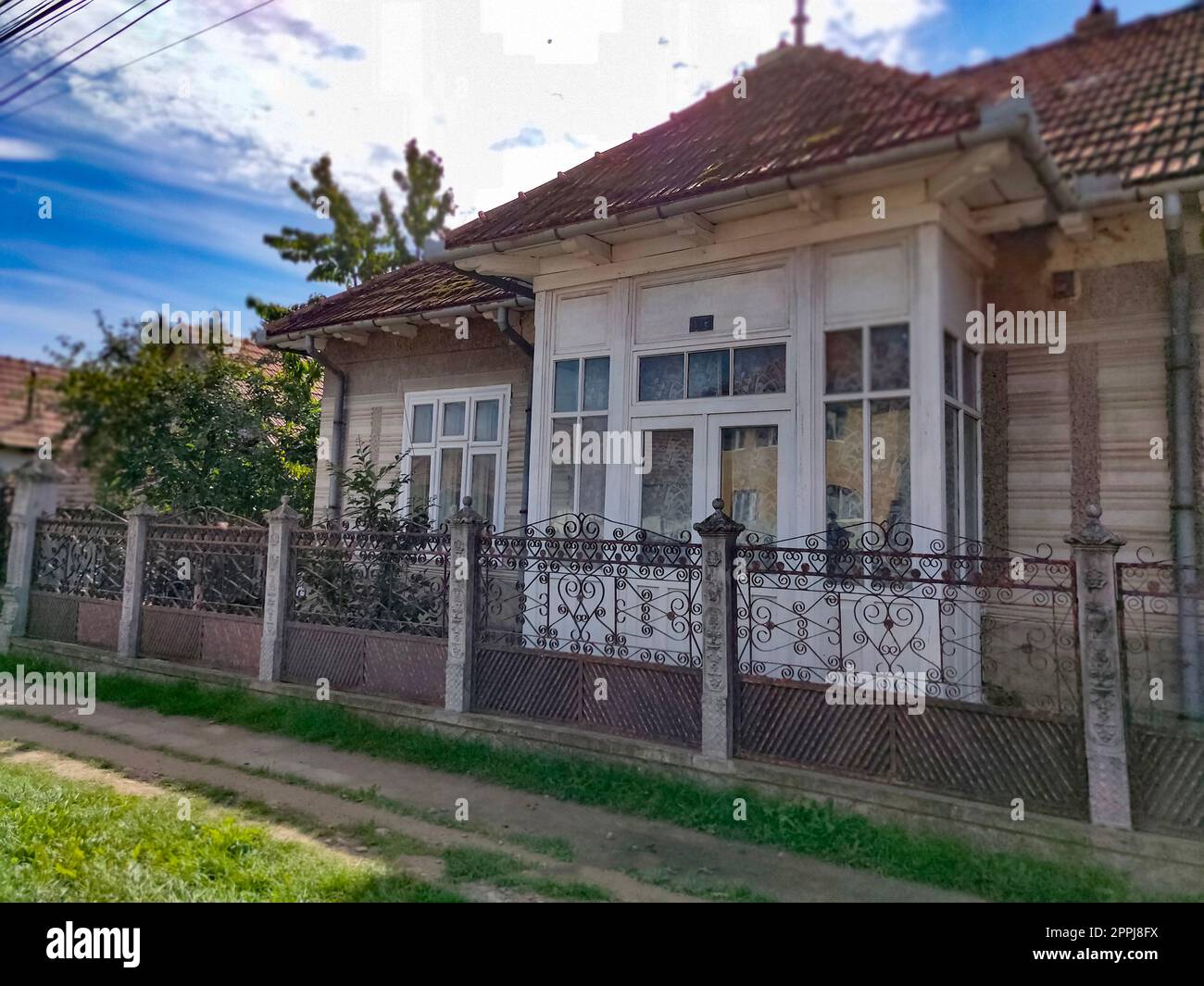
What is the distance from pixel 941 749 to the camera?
14.3ft

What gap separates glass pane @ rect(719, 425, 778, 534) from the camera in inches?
227

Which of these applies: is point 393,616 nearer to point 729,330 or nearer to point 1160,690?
point 729,330

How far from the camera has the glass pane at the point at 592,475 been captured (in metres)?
6.54

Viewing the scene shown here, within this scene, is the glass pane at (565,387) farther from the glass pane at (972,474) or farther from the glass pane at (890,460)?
the glass pane at (972,474)

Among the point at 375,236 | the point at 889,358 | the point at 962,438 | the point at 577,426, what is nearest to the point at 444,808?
the point at 577,426

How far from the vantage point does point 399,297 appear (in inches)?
375

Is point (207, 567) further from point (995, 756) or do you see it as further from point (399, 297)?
point (995, 756)

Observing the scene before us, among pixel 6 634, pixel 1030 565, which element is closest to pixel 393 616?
pixel 1030 565

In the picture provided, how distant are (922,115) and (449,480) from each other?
6.22 meters

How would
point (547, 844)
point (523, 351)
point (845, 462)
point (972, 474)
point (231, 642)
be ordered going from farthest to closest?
point (523, 351), point (231, 642), point (972, 474), point (845, 462), point (547, 844)

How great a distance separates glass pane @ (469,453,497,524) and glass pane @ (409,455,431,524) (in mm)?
597

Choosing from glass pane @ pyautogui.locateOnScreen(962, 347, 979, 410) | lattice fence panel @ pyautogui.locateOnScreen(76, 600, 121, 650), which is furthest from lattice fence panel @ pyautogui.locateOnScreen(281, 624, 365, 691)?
glass pane @ pyautogui.locateOnScreen(962, 347, 979, 410)

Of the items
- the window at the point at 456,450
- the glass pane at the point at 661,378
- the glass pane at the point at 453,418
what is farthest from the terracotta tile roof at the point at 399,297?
the glass pane at the point at 661,378

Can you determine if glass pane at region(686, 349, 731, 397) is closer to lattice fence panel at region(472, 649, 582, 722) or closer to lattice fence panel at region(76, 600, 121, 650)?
lattice fence panel at region(472, 649, 582, 722)
